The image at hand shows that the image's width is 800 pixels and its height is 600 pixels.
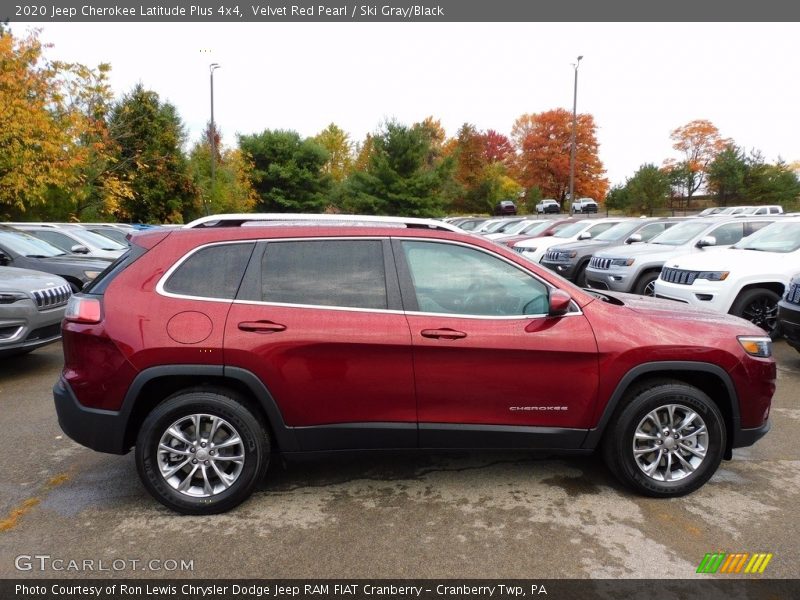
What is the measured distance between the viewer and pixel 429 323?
3.41m

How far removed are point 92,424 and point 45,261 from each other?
7.04 m

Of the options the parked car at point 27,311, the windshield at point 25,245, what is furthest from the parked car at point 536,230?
the parked car at point 27,311

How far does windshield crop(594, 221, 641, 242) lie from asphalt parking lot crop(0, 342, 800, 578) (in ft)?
31.7

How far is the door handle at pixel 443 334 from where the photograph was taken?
3375mm

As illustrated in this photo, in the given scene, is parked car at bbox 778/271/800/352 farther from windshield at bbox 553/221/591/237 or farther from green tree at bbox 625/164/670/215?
green tree at bbox 625/164/670/215

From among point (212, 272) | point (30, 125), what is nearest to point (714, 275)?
point (212, 272)

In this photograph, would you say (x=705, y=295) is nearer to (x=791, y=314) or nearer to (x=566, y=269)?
(x=791, y=314)

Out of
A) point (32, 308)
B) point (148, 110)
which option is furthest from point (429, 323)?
point (148, 110)

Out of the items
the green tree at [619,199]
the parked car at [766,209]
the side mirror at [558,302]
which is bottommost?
the side mirror at [558,302]

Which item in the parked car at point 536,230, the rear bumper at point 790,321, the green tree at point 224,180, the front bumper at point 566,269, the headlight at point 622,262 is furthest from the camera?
the green tree at point 224,180

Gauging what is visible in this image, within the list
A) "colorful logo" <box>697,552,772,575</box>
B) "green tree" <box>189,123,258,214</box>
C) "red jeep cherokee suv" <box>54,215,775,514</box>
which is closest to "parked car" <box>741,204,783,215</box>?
"red jeep cherokee suv" <box>54,215,775,514</box>

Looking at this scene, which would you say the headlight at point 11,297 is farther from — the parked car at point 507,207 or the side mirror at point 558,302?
the parked car at point 507,207

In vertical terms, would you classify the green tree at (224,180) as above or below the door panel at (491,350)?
above

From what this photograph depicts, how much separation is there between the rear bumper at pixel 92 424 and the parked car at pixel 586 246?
10522 millimetres
